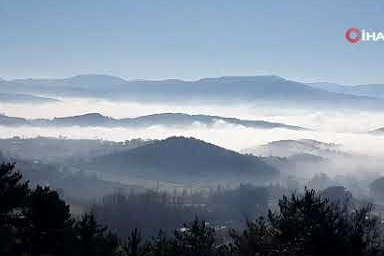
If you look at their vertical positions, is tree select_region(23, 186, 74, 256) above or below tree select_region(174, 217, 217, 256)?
above

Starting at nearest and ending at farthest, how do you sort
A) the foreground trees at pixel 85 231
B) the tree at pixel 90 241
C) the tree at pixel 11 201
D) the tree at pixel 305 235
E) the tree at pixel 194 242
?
the tree at pixel 305 235, the foreground trees at pixel 85 231, the tree at pixel 11 201, the tree at pixel 90 241, the tree at pixel 194 242

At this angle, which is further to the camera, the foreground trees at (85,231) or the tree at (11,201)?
the tree at (11,201)

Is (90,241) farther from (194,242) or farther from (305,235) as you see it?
(305,235)

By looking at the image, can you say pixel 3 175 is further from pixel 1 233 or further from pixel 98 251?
pixel 98 251

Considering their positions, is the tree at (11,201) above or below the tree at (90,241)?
above

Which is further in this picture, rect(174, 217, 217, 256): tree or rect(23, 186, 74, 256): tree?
rect(174, 217, 217, 256): tree

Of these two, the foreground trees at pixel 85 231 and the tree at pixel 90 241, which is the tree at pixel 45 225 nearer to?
the foreground trees at pixel 85 231

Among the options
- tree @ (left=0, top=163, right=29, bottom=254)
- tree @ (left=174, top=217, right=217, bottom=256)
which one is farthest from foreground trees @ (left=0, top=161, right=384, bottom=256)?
tree @ (left=174, top=217, right=217, bottom=256)

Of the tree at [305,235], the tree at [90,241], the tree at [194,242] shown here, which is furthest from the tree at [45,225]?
the tree at [305,235]

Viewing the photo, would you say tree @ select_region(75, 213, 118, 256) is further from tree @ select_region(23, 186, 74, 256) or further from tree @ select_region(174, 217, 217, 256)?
tree @ select_region(174, 217, 217, 256)

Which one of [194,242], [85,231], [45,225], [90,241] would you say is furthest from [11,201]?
[194,242]

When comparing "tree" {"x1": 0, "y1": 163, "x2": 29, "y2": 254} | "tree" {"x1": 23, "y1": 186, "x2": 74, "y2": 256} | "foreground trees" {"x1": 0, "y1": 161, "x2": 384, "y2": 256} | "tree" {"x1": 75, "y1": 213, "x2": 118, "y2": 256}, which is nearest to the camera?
"foreground trees" {"x1": 0, "y1": 161, "x2": 384, "y2": 256}

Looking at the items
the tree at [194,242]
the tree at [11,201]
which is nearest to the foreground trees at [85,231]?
the tree at [11,201]

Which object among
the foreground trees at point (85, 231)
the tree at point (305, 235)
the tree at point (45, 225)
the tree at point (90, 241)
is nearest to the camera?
the tree at point (305, 235)
